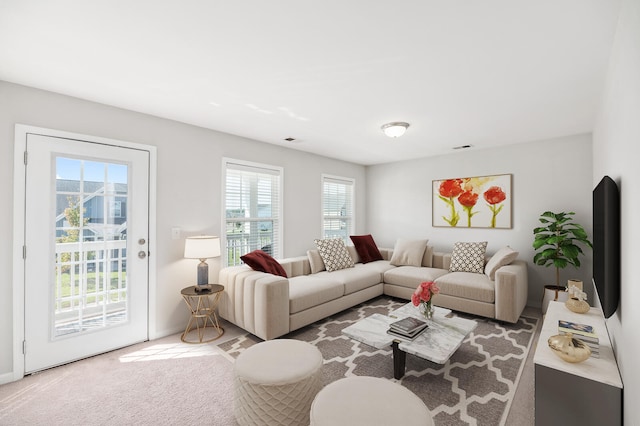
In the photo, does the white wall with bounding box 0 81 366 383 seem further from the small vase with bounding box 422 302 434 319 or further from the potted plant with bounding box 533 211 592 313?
the potted plant with bounding box 533 211 592 313

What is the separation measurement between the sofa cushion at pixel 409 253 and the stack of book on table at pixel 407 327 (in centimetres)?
227

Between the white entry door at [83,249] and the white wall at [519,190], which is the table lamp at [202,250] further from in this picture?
the white wall at [519,190]

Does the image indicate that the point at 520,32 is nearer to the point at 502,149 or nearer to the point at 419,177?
the point at 502,149

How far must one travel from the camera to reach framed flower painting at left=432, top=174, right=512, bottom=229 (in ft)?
14.4

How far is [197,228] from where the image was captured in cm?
343

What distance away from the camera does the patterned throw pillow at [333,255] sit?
170 inches

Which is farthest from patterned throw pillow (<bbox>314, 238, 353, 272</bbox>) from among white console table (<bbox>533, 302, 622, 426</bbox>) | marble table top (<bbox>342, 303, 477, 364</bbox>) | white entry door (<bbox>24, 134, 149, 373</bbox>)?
white console table (<bbox>533, 302, 622, 426</bbox>)

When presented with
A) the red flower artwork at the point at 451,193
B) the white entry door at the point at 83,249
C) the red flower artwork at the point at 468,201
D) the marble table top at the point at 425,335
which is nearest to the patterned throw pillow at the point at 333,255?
the marble table top at the point at 425,335

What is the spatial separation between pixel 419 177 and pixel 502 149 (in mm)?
1370

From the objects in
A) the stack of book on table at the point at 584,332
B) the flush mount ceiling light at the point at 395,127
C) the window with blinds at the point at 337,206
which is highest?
the flush mount ceiling light at the point at 395,127

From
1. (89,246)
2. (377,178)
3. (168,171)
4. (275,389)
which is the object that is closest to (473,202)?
(377,178)

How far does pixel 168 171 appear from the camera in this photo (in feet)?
10.5

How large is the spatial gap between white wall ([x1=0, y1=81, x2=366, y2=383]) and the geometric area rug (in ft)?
3.42

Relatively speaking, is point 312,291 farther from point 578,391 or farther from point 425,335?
point 578,391
